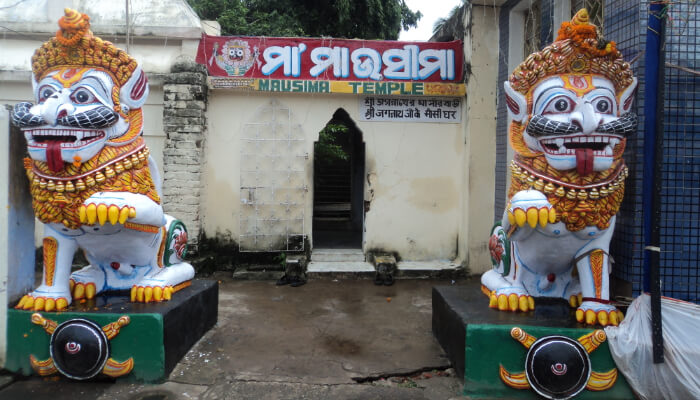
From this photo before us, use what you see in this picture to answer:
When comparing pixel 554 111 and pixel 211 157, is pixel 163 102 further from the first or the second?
pixel 554 111

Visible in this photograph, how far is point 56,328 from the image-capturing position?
3312mm

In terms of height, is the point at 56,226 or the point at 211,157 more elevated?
the point at 211,157

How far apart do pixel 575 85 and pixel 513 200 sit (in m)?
0.88

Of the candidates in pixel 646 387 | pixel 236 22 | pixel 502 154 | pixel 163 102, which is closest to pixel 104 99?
pixel 163 102

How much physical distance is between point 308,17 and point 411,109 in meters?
5.69

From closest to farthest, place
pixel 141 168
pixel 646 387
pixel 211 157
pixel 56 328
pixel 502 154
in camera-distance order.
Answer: pixel 646 387
pixel 56 328
pixel 141 168
pixel 502 154
pixel 211 157

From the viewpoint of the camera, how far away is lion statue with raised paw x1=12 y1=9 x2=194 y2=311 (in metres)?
3.23

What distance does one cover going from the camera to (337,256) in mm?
7508

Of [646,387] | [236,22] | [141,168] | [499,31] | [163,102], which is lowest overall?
[646,387]

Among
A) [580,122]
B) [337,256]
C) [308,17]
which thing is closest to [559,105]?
[580,122]

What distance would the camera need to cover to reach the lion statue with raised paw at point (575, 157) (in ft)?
10.2

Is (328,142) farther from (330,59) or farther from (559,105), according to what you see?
(559,105)

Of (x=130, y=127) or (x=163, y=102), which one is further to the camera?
(x=163, y=102)

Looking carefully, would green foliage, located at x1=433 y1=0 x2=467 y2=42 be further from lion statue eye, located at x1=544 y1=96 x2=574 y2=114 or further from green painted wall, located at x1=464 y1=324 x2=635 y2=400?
green painted wall, located at x1=464 y1=324 x2=635 y2=400
